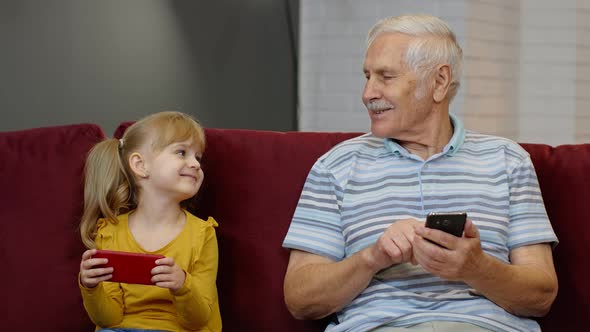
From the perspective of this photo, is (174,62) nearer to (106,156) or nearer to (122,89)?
(122,89)

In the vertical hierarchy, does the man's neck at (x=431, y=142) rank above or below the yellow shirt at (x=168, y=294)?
above

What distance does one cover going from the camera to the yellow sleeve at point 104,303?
1.95 meters

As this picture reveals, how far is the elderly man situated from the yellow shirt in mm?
190

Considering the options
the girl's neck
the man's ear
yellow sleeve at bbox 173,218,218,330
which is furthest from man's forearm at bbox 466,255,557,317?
the girl's neck

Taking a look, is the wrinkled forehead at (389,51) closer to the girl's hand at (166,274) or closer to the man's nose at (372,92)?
the man's nose at (372,92)

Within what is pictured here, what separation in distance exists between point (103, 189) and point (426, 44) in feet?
2.80

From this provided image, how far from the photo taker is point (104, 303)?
197 centimetres

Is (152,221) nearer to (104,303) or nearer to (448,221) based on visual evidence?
(104,303)

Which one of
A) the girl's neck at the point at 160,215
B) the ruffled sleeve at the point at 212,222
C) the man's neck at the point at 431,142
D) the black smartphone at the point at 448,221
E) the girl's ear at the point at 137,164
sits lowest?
the ruffled sleeve at the point at 212,222

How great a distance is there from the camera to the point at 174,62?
3.90 metres

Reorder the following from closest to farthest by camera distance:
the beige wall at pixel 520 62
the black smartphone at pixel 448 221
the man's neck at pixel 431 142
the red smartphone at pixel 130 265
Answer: the black smartphone at pixel 448 221, the red smartphone at pixel 130 265, the man's neck at pixel 431 142, the beige wall at pixel 520 62

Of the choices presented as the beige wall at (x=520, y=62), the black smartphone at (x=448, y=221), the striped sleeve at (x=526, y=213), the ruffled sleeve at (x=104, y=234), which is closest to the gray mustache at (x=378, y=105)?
the striped sleeve at (x=526, y=213)

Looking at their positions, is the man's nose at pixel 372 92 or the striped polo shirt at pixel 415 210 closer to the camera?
the striped polo shirt at pixel 415 210

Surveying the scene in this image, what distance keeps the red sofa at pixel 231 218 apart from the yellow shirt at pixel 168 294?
3.8 inches
